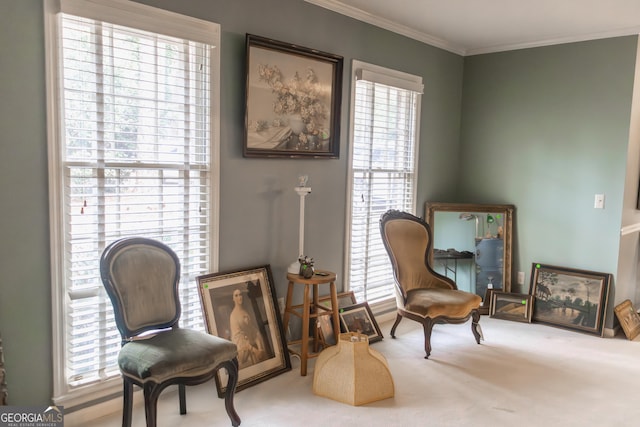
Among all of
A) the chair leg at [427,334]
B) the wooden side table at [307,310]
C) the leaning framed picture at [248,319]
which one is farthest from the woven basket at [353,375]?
the chair leg at [427,334]

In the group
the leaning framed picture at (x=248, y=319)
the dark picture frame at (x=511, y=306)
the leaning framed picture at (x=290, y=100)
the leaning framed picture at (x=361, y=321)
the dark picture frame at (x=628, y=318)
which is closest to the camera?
the leaning framed picture at (x=248, y=319)

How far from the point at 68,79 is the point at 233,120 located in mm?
984

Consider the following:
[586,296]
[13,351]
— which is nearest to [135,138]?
[13,351]

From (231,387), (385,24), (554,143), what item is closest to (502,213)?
(554,143)

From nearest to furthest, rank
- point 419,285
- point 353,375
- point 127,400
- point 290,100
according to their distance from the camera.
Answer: point 127,400
point 353,375
point 290,100
point 419,285

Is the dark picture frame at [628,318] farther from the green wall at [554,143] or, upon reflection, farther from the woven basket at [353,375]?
the woven basket at [353,375]

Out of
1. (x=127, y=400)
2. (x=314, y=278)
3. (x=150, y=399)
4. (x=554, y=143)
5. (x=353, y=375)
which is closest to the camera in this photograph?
(x=150, y=399)

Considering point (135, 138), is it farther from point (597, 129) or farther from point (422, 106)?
point (597, 129)

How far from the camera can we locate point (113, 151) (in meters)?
2.62

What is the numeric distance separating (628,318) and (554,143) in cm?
164

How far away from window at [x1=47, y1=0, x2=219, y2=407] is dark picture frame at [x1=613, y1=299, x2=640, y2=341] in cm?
356

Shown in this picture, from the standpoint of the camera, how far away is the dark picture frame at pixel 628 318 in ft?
13.9

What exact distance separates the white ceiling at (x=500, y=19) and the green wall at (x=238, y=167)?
0.12m

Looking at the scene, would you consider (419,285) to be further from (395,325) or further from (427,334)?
(427,334)
